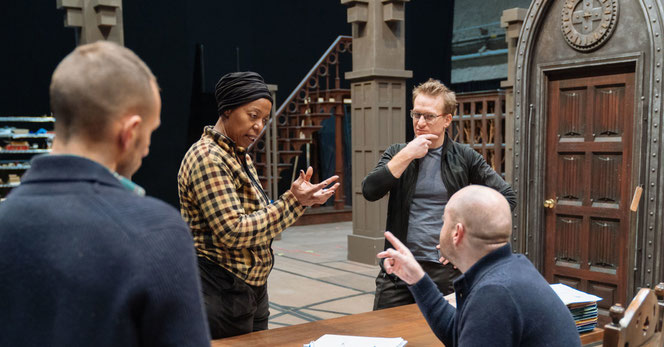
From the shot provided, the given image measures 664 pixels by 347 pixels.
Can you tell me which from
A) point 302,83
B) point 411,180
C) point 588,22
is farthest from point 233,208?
point 302,83

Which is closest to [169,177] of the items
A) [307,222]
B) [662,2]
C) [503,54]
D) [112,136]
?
[307,222]

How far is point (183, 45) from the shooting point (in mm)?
10703

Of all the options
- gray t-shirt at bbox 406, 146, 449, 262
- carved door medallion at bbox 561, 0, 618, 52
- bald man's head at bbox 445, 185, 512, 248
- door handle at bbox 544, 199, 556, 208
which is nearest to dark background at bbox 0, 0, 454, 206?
door handle at bbox 544, 199, 556, 208

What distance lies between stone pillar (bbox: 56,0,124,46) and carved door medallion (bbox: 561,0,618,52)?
14.1 ft

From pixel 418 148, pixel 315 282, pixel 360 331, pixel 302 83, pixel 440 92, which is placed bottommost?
pixel 315 282

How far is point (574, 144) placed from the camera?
434 cm

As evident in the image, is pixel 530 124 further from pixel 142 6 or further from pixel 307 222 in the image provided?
pixel 142 6

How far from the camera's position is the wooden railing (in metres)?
9.12

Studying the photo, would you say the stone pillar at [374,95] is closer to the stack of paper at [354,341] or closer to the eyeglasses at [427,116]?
the eyeglasses at [427,116]

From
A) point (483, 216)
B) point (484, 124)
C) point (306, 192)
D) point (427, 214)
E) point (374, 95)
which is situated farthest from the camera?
point (484, 124)

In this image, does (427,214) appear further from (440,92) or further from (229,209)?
(229,209)

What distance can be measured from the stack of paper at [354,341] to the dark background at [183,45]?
20.3ft

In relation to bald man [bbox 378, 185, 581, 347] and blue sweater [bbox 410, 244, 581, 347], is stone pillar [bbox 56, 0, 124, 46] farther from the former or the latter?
blue sweater [bbox 410, 244, 581, 347]

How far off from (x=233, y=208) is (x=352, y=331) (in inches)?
→ 24.3
